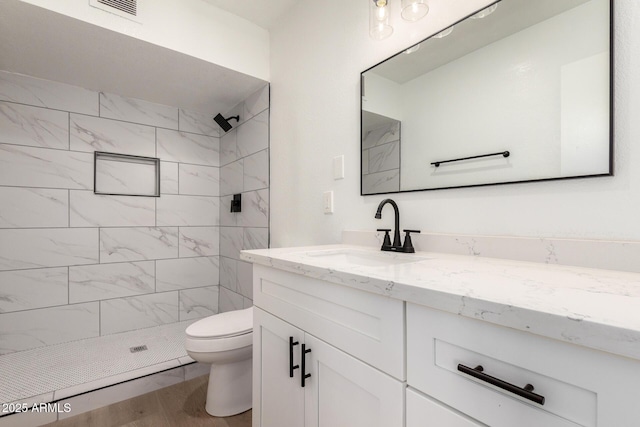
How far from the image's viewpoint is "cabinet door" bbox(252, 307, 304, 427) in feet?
3.44

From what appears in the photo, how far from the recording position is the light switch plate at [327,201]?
1755mm

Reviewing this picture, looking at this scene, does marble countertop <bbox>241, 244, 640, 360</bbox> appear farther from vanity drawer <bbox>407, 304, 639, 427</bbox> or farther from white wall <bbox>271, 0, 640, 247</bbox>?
white wall <bbox>271, 0, 640, 247</bbox>

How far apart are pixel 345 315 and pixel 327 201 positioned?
99 cm

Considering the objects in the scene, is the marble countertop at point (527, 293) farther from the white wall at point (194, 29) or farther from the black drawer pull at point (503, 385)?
the white wall at point (194, 29)

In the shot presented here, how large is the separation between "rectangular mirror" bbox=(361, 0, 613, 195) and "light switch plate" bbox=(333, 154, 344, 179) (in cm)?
21

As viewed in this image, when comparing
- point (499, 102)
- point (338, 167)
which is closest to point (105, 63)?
point (338, 167)

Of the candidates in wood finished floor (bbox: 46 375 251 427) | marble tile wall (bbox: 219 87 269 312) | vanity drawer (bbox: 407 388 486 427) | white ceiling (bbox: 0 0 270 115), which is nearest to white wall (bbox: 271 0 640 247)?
marble tile wall (bbox: 219 87 269 312)

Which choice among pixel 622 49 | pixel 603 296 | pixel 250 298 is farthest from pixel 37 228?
pixel 622 49

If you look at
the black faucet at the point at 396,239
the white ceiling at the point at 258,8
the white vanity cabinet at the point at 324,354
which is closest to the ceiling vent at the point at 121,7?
the white ceiling at the point at 258,8

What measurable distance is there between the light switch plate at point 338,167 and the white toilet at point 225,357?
101cm

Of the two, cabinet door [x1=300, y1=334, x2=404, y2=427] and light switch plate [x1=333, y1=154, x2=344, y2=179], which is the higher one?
light switch plate [x1=333, y1=154, x2=344, y2=179]

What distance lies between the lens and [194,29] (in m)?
2.01

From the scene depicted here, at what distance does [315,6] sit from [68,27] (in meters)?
1.43

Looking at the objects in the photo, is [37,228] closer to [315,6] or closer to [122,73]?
[122,73]
